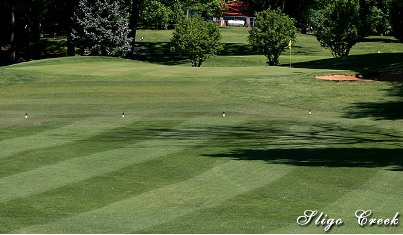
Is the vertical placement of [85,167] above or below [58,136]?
above

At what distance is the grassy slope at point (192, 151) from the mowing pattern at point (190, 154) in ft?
0.15

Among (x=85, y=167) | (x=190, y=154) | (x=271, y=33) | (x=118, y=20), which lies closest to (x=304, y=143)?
(x=190, y=154)

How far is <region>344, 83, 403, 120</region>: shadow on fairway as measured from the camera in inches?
1409

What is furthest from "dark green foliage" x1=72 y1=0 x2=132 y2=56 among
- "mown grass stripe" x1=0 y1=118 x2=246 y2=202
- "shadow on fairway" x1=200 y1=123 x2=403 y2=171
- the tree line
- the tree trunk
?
"mown grass stripe" x1=0 y1=118 x2=246 y2=202

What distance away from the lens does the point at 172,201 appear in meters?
18.8

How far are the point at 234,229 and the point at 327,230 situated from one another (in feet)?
5.56

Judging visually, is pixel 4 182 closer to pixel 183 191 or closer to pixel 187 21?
pixel 183 191

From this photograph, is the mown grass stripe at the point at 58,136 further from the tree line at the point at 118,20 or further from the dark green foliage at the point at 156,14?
the dark green foliage at the point at 156,14

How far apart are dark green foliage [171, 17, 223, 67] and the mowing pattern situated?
17.4 m

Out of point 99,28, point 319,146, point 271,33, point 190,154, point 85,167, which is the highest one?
point 99,28

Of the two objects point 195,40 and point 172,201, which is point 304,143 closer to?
point 172,201

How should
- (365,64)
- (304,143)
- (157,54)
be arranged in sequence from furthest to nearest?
(157,54) → (365,64) → (304,143)

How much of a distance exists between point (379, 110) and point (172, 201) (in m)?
20.4

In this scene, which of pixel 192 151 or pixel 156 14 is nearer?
pixel 192 151
